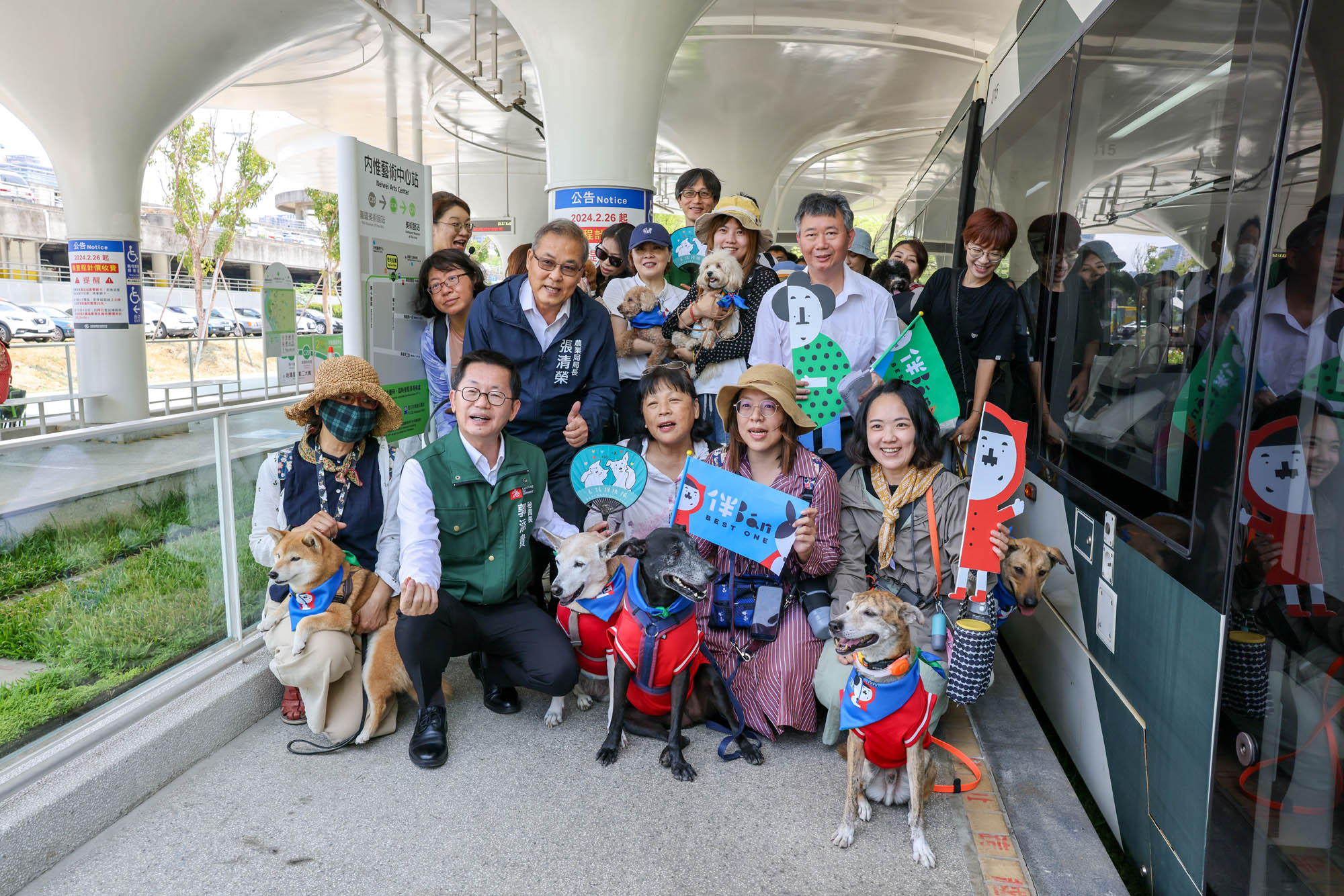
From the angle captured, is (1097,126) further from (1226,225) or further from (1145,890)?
(1145,890)

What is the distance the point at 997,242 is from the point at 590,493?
240 cm

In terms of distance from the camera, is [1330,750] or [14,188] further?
[14,188]

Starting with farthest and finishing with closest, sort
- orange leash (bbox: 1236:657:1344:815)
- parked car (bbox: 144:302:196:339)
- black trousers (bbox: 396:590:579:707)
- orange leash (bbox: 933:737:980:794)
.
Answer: parked car (bbox: 144:302:196:339)
black trousers (bbox: 396:590:579:707)
orange leash (bbox: 933:737:980:794)
orange leash (bbox: 1236:657:1344:815)

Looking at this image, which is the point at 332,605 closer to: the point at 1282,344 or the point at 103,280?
the point at 1282,344

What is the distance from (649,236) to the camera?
444 cm

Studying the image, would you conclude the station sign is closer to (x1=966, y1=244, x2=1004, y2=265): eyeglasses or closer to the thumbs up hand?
(x1=966, y1=244, x2=1004, y2=265): eyeglasses

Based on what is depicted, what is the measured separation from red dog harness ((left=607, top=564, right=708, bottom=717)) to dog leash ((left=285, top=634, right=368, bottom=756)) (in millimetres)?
1032

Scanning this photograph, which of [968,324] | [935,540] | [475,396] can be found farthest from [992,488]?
[475,396]

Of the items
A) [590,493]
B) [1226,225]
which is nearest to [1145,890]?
[1226,225]

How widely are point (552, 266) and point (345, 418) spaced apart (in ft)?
3.75

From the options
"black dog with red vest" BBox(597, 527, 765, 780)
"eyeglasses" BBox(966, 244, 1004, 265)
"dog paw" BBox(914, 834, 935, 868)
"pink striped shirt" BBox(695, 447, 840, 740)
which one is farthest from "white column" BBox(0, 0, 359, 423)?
"dog paw" BBox(914, 834, 935, 868)

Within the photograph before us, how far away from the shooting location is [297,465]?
3.40 meters

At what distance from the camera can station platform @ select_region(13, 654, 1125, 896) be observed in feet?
A: 8.41

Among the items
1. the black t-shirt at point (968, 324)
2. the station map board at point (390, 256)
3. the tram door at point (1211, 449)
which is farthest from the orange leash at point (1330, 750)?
Answer: the station map board at point (390, 256)
